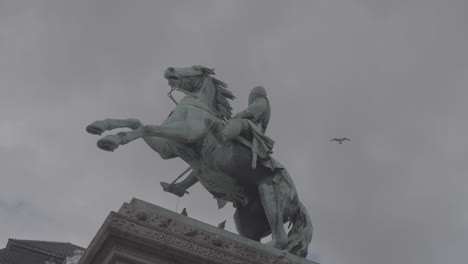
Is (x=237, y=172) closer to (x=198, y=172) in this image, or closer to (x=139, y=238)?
(x=198, y=172)

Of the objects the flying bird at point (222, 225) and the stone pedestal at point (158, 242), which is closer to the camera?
the stone pedestal at point (158, 242)

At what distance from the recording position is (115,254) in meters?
8.30

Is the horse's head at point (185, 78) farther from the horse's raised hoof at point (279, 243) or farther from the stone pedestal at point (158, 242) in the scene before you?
the horse's raised hoof at point (279, 243)

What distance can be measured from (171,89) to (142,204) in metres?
3.43

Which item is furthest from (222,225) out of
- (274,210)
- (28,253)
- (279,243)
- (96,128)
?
(28,253)

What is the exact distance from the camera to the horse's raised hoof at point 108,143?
9.50 meters

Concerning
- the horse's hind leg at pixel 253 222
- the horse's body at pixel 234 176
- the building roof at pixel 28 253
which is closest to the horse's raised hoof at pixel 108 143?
the horse's body at pixel 234 176

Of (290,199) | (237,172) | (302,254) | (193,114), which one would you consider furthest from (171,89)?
(302,254)

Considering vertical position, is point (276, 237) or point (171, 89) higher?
point (171, 89)

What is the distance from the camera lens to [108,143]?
9516mm

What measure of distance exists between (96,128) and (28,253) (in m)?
34.2

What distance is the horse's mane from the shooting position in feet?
41.3

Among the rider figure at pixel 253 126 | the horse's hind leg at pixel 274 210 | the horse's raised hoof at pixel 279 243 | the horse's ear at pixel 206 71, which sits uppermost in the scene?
the horse's ear at pixel 206 71

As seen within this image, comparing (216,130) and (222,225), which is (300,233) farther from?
(216,130)
